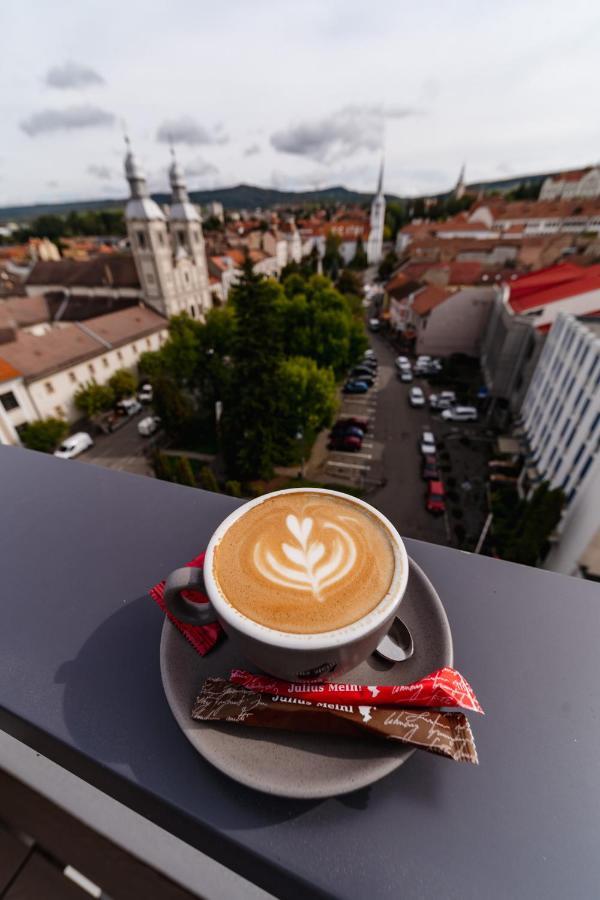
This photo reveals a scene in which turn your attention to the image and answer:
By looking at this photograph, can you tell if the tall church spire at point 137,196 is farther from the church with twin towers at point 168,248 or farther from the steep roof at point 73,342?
the steep roof at point 73,342

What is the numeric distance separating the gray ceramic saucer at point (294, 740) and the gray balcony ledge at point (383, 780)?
0.28ft

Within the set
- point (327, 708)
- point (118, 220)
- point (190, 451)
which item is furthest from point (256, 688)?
point (118, 220)

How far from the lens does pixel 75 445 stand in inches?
707

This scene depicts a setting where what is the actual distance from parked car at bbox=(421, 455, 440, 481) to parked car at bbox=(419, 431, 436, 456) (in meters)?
0.28

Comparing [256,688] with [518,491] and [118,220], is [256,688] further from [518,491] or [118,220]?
[118,220]

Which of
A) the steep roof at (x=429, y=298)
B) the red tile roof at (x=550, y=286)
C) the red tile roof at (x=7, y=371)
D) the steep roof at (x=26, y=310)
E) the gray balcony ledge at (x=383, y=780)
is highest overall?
the gray balcony ledge at (x=383, y=780)

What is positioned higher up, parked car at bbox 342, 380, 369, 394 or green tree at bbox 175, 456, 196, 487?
green tree at bbox 175, 456, 196, 487

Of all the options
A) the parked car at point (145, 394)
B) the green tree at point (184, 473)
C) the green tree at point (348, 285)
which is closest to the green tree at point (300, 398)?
the green tree at point (184, 473)

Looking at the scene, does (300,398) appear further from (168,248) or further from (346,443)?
(168,248)

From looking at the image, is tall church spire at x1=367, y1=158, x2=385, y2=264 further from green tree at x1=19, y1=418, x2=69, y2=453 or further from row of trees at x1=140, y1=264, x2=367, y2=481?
green tree at x1=19, y1=418, x2=69, y2=453

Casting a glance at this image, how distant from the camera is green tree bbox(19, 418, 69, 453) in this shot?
1669 cm

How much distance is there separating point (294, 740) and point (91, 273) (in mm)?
40731

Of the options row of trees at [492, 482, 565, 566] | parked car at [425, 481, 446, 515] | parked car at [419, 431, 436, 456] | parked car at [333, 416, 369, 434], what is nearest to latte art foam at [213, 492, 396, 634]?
row of trees at [492, 482, 565, 566]

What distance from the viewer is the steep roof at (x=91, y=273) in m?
30.5
